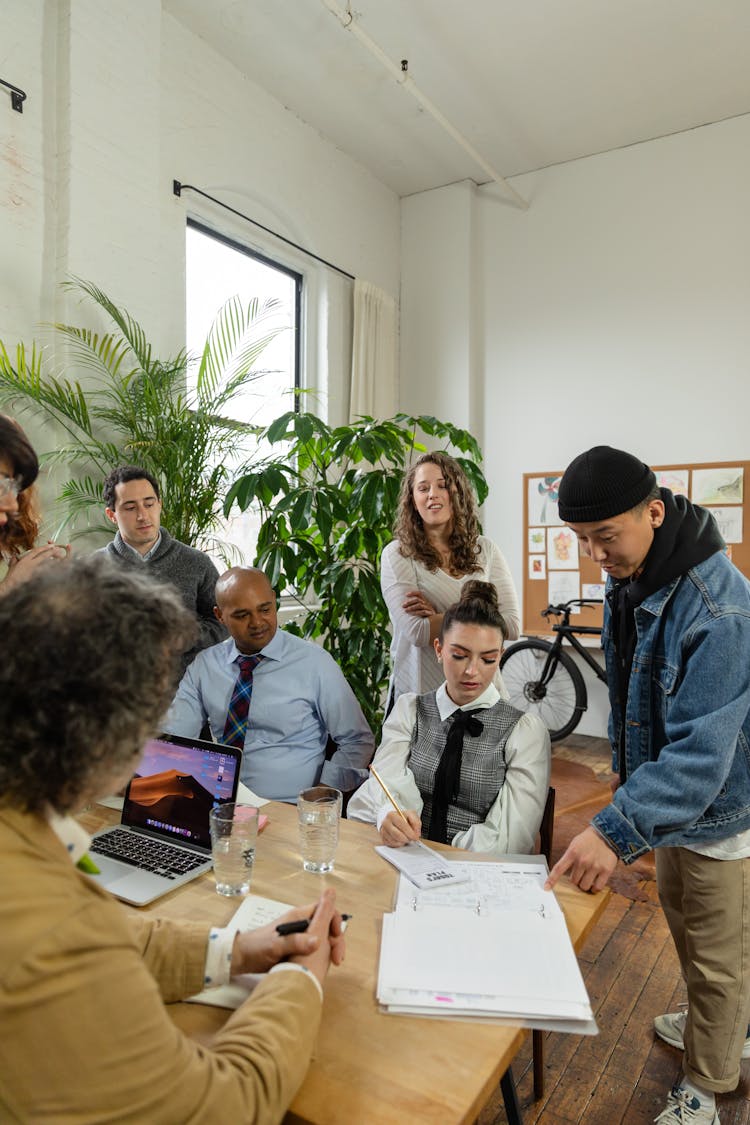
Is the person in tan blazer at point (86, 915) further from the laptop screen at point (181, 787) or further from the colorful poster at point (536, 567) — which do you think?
the colorful poster at point (536, 567)

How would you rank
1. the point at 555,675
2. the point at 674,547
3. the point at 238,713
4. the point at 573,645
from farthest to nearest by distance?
the point at 555,675, the point at 573,645, the point at 238,713, the point at 674,547

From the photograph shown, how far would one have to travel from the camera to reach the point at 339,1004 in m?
0.99

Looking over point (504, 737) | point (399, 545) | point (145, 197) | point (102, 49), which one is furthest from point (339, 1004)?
point (102, 49)

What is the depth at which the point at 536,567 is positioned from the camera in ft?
17.6

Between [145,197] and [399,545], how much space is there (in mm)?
2165

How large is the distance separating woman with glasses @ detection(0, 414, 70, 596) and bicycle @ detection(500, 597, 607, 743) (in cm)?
351

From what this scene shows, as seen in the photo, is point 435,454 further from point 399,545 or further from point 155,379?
point 155,379

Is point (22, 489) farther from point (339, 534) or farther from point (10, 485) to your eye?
point (339, 534)

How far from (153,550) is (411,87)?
3.15 metres

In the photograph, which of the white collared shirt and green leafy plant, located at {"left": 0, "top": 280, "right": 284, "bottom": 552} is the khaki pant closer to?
the white collared shirt

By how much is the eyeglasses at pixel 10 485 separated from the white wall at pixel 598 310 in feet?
13.6

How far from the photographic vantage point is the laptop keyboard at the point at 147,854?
4.48 feet

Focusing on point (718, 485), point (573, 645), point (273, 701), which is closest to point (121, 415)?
point (273, 701)

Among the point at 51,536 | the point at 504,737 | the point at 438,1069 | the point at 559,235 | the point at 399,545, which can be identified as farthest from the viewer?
the point at 559,235
